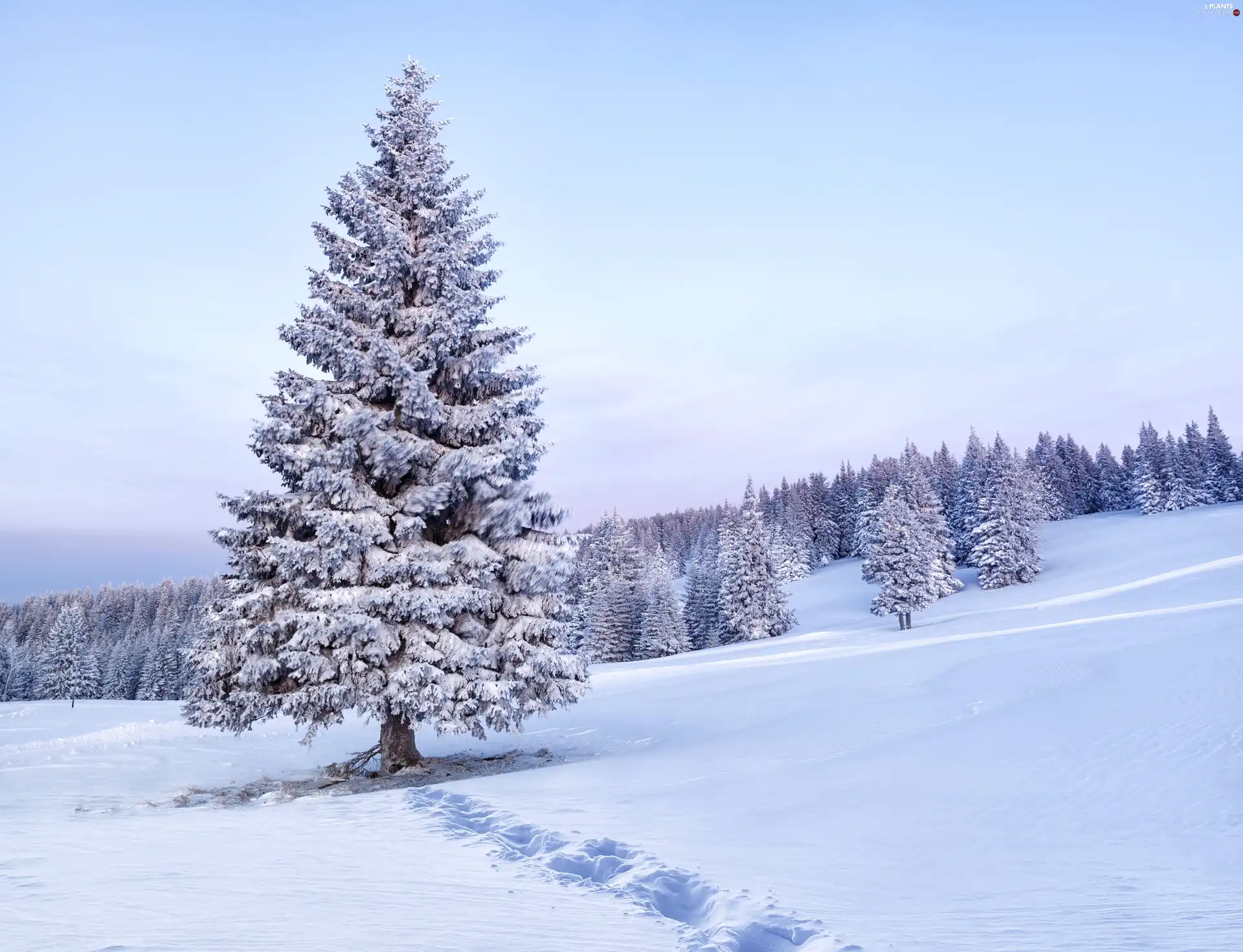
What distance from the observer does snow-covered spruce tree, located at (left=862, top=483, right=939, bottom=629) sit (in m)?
47.3

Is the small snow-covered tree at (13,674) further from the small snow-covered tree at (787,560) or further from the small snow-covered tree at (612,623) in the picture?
the small snow-covered tree at (787,560)

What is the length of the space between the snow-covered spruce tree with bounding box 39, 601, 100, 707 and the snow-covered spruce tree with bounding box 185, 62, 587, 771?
231 feet

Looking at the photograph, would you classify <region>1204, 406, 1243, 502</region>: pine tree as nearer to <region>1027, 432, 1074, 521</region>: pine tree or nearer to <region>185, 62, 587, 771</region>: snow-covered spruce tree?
<region>1027, 432, 1074, 521</region>: pine tree

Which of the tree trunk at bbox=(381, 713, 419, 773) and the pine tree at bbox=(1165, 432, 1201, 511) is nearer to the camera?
the tree trunk at bbox=(381, 713, 419, 773)

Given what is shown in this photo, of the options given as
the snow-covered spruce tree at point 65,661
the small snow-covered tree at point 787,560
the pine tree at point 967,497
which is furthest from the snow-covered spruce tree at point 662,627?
the snow-covered spruce tree at point 65,661

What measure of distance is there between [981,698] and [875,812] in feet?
24.9

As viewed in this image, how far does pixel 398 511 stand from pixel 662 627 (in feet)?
152

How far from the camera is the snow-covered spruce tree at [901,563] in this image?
155 ft

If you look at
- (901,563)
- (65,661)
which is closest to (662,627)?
(901,563)

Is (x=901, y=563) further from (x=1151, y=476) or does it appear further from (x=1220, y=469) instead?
(x=1220, y=469)

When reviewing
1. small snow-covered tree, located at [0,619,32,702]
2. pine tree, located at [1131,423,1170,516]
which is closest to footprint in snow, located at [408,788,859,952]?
pine tree, located at [1131,423,1170,516]

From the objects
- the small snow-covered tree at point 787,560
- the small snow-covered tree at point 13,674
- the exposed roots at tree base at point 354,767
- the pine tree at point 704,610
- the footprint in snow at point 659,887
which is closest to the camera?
the footprint in snow at point 659,887

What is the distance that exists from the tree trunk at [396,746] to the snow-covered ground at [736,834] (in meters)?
2.41

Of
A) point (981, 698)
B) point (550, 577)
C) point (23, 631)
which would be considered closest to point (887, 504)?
point (981, 698)
